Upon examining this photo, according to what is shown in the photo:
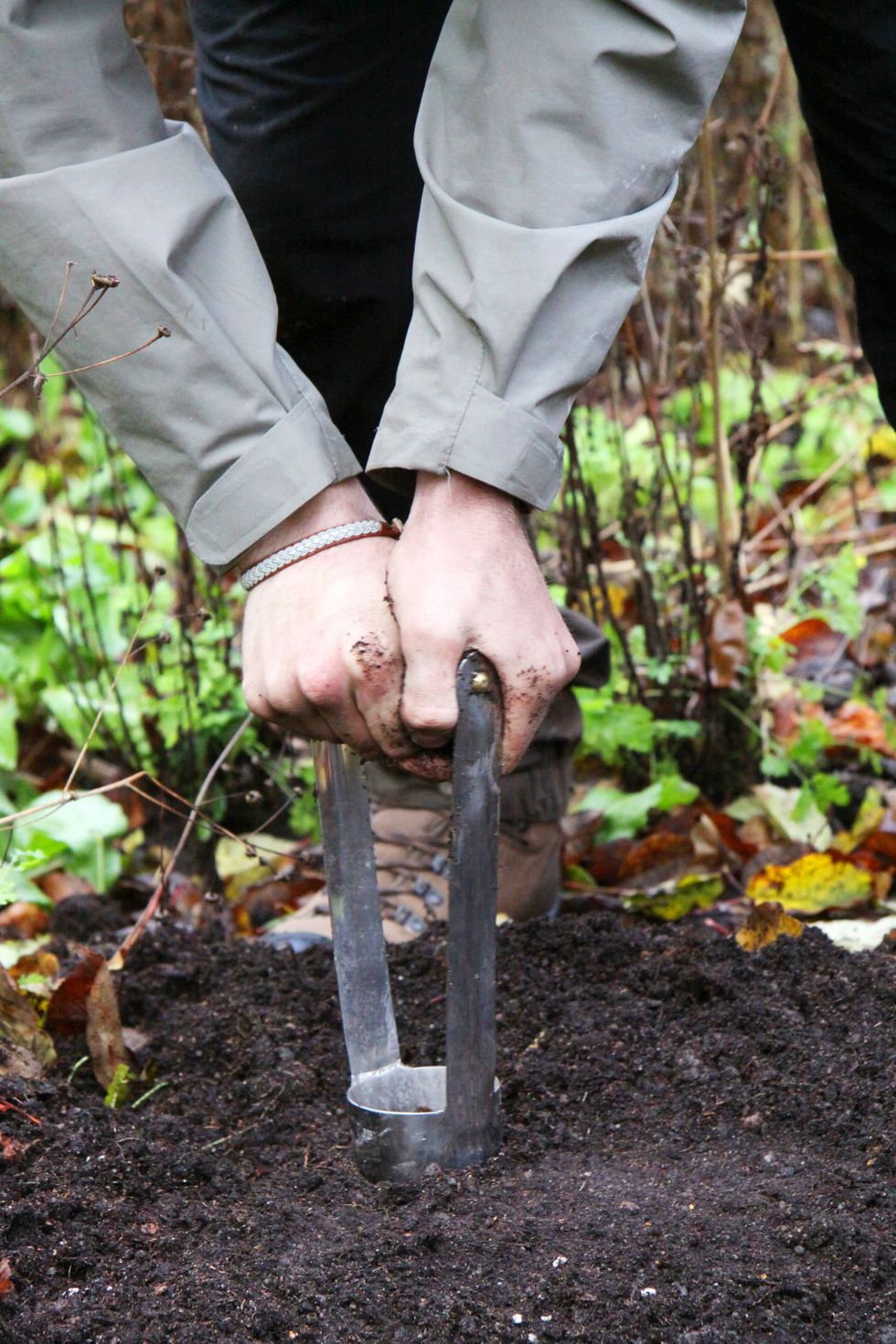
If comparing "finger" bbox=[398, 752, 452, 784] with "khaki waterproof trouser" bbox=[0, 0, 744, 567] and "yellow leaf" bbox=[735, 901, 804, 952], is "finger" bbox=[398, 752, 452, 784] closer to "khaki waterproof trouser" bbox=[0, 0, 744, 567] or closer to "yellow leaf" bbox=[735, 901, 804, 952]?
"khaki waterproof trouser" bbox=[0, 0, 744, 567]

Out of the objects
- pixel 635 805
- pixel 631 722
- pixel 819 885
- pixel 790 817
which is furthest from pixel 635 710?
pixel 819 885

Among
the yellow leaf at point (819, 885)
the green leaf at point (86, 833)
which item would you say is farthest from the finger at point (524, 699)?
the green leaf at point (86, 833)

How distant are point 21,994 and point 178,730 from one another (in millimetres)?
945

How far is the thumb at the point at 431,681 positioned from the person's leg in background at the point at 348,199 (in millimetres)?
873

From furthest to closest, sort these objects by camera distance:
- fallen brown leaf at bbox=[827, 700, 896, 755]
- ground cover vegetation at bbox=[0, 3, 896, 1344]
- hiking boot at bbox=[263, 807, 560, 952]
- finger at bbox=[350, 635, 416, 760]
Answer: fallen brown leaf at bbox=[827, 700, 896, 755] → ground cover vegetation at bbox=[0, 3, 896, 1344] → hiking boot at bbox=[263, 807, 560, 952] → finger at bbox=[350, 635, 416, 760]

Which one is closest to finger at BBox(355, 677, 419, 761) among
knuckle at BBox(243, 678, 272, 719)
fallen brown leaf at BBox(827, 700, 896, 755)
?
knuckle at BBox(243, 678, 272, 719)

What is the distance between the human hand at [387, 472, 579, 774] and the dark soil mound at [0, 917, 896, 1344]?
1.50 feet

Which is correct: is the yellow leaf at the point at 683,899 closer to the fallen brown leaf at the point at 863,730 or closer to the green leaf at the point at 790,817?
the green leaf at the point at 790,817

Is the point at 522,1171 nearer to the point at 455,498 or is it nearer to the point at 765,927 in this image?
the point at 765,927

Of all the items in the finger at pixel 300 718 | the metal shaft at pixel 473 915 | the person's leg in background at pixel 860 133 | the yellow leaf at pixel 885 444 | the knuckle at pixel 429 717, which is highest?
the person's leg in background at pixel 860 133

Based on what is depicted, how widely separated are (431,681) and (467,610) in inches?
3.0

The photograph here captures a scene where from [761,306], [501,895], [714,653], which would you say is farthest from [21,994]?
[761,306]

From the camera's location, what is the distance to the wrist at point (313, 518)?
1380mm

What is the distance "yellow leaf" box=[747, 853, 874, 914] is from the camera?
213 centimetres
